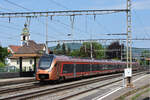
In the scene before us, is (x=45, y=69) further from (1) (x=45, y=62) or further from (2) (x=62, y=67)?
(2) (x=62, y=67)

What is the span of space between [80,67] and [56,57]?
7.57m

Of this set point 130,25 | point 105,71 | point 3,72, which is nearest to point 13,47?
point 105,71

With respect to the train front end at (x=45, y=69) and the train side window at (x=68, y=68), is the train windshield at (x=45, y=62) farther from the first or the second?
the train side window at (x=68, y=68)

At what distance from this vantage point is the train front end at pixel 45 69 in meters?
25.7

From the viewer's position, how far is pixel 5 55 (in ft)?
269

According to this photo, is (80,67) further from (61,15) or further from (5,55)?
(5,55)

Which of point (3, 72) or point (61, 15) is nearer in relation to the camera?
point (61, 15)

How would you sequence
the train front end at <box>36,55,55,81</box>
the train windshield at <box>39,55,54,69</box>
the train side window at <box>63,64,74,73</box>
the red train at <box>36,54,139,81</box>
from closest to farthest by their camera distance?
the train front end at <box>36,55,55,81</box> → the red train at <box>36,54,139,81</box> → the train windshield at <box>39,55,54,69</box> → the train side window at <box>63,64,74,73</box>

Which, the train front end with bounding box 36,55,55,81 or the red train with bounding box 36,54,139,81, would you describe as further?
the red train with bounding box 36,54,139,81

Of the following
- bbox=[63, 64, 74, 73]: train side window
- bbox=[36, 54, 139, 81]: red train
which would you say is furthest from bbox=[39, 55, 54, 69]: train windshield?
bbox=[63, 64, 74, 73]: train side window

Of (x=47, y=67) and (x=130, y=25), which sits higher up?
(x=130, y=25)

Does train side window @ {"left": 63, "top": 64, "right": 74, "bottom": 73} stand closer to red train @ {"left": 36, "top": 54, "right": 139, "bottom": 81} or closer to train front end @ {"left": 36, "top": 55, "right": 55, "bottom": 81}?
red train @ {"left": 36, "top": 54, "right": 139, "bottom": 81}

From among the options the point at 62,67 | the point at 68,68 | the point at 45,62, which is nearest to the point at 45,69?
the point at 45,62

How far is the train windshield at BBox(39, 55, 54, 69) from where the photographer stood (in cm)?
2608
